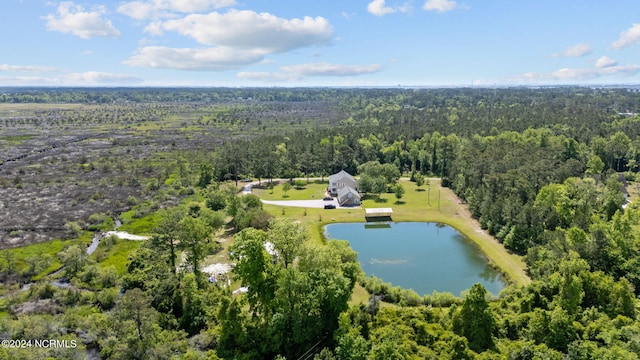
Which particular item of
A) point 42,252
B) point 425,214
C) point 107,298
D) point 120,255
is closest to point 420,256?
point 425,214

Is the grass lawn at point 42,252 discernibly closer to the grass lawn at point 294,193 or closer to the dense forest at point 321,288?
the dense forest at point 321,288

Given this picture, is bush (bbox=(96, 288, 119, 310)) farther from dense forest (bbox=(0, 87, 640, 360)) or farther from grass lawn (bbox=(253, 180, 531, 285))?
grass lawn (bbox=(253, 180, 531, 285))

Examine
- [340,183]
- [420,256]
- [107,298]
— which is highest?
[340,183]

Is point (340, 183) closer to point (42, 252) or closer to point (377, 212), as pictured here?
point (377, 212)

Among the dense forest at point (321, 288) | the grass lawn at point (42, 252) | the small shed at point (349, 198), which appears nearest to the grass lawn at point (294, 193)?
the small shed at point (349, 198)

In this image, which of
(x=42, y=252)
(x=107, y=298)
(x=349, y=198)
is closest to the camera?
(x=107, y=298)

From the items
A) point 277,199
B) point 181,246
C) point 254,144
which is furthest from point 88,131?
point 181,246
